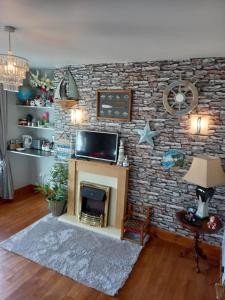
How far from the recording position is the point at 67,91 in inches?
151

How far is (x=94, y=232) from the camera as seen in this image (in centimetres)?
357

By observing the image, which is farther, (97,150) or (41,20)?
(97,150)

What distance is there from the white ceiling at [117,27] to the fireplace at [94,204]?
204 centimetres

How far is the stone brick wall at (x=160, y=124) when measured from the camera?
9.62ft

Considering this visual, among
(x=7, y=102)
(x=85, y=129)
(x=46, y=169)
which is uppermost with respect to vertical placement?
(x=7, y=102)

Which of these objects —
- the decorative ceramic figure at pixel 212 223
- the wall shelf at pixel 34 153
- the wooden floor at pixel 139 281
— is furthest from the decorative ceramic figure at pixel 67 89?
the decorative ceramic figure at pixel 212 223

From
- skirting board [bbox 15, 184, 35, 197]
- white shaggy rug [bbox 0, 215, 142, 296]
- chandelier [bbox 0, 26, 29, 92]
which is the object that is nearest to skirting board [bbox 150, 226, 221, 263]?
white shaggy rug [bbox 0, 215, 142, 296]

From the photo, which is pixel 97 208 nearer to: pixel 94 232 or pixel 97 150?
pixel 94 232

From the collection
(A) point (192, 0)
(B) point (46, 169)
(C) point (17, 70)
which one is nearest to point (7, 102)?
(B) point (46, 169)

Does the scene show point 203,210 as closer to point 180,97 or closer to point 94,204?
point 180,97

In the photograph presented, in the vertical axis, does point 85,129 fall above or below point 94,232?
above

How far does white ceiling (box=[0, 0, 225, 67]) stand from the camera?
153 cm

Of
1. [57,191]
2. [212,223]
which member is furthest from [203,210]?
[57,191]

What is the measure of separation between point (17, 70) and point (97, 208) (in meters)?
2.51
